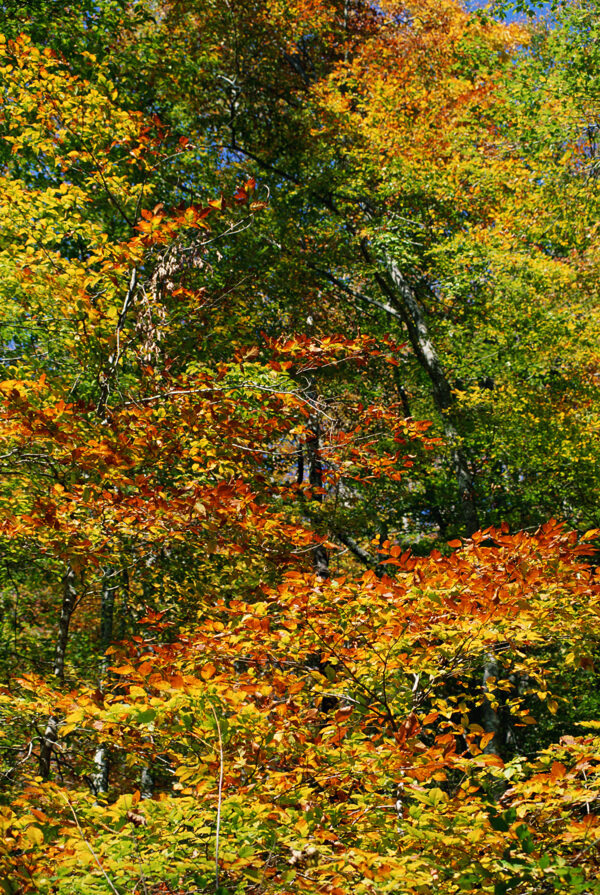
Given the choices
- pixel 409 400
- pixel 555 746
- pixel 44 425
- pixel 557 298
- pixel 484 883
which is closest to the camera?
pixel 484 883

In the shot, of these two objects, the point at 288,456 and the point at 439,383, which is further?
the point at 439,383

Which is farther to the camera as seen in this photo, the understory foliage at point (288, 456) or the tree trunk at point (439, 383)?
the tree trunk at point (439, 383)

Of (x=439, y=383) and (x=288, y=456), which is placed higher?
(x=439, y=383)

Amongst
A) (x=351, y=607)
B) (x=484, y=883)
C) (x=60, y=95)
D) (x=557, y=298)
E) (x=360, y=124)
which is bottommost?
(x=484, y=883)

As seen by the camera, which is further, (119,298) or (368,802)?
(119,298)

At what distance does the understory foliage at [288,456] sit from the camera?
2.22 meters

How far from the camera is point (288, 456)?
18.4ft

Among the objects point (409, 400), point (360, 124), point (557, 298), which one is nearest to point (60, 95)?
point (557, 298)

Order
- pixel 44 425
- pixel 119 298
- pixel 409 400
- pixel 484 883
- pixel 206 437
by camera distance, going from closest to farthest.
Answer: pixel 484 883
pixel 44 425
pixel 206 437
pixel 119 298
pixel 409 400

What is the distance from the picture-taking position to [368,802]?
8.14 feet

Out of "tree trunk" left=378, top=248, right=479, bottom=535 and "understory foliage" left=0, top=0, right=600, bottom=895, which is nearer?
"understory foliage" left=0, top=0, right=600, bottom=895

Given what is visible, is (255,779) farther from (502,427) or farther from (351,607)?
(502,427)

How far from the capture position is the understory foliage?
2217 millimetres

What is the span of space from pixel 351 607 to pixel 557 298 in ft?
27.3
